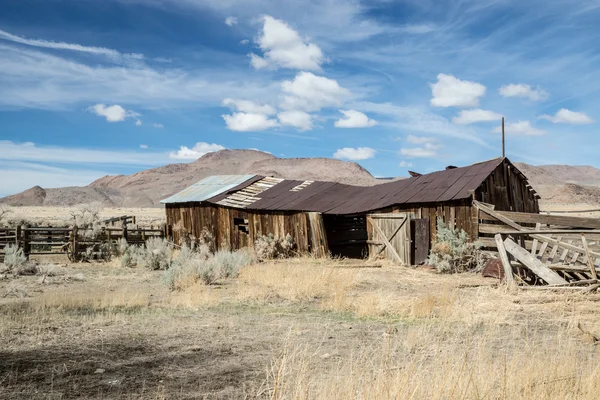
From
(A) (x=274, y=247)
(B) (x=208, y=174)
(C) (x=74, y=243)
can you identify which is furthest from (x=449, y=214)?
(B) (x=208, y=174)

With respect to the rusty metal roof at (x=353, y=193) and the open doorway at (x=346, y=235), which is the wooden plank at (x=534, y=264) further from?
the open doorway at (x=346, y=235)

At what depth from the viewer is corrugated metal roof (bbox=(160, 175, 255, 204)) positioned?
85.7 ft

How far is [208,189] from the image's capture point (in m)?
27.3

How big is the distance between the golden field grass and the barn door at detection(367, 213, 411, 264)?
5.20 metres

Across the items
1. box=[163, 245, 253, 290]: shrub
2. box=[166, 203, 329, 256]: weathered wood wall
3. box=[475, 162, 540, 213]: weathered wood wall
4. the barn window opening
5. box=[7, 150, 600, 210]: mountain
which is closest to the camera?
box=[163, 245, 253, 290]: shrub

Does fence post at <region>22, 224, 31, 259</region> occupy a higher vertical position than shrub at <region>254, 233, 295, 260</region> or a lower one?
higher

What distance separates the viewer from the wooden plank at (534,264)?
10.5 m

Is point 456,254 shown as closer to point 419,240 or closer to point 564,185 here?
point 419,240

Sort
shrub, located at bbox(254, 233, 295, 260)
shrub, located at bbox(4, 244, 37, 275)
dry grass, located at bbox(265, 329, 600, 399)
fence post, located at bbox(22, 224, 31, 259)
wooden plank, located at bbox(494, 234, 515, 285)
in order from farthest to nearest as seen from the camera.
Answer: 1. shrub, located at bbox(254, 233, 295, 260)
2. fence post, located at bbox(22, 224, 31, 259)
3. shrub, located at bbox(4, 244, 37, 275)
4. wooden plank, located at bbox(494, 234, 515, 285)
5. dry grass, located at bbox(265, 329, 600, 399)

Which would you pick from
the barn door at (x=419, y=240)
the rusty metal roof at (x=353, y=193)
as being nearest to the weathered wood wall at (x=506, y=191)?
the rusty metal roof at (x=353, y=193)

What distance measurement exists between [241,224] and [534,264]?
15.4 metres

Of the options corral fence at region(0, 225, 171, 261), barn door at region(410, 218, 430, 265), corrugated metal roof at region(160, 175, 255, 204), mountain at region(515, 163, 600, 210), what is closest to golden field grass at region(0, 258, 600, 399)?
barn door at region(410, 218, 430, 265)

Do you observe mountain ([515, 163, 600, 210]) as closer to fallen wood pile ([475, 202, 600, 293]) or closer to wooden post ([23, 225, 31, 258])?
fallen wood pile ([475, 202, 600, 293])

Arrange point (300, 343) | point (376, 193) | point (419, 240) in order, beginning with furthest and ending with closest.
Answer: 1. point (376, 193)
2. point (419, 240)
3. point (300, 343)
